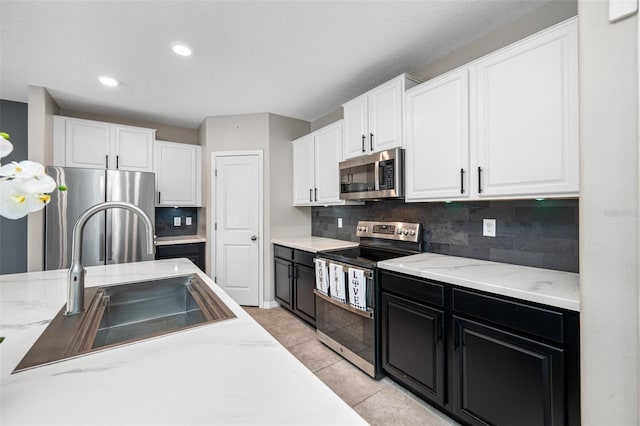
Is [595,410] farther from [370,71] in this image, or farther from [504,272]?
[370,71]

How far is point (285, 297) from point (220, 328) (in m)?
2.54

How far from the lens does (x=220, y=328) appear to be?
917 millimetres

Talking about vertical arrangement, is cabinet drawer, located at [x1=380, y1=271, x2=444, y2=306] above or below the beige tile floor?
above

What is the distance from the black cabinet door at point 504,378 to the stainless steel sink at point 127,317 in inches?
50.5

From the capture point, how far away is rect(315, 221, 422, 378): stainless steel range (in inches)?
81.4

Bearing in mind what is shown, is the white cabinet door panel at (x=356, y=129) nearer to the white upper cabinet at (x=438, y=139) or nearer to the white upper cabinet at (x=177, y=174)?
the white upper cabinet at (x=438, y=139)

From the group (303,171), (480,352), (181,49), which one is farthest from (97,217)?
(480,352)

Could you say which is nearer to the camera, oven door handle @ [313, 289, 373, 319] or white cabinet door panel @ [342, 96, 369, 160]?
oven door handle @ [313, 289, 373, 319]

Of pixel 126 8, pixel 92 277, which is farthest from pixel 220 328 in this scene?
pixel 126 8

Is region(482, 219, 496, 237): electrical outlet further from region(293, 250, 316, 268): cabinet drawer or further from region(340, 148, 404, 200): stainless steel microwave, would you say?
region(293, 250, 316, 268): cabinet drawer

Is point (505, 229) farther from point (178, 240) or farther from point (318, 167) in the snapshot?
point (178, 240)

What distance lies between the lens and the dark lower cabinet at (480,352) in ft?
4.03

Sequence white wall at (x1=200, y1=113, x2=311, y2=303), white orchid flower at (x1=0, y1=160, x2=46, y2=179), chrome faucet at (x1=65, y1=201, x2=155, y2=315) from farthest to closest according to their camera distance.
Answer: white wall at (x1=200, y1=113, x2=311, y2=303) → chrome faucet at (x1=65, y1=201, x2=155, y2=315) → white orchid flower at (x1=0, y1=160, x2=46, y2=179)

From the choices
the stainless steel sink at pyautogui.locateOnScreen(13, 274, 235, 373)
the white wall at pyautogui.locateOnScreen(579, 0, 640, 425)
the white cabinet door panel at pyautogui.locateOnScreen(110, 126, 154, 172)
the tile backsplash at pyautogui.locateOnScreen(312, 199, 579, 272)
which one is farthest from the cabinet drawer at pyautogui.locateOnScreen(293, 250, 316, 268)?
the white cabinet door panel at pyautogui.locateOnScreen(110, 126, 154, 172)
